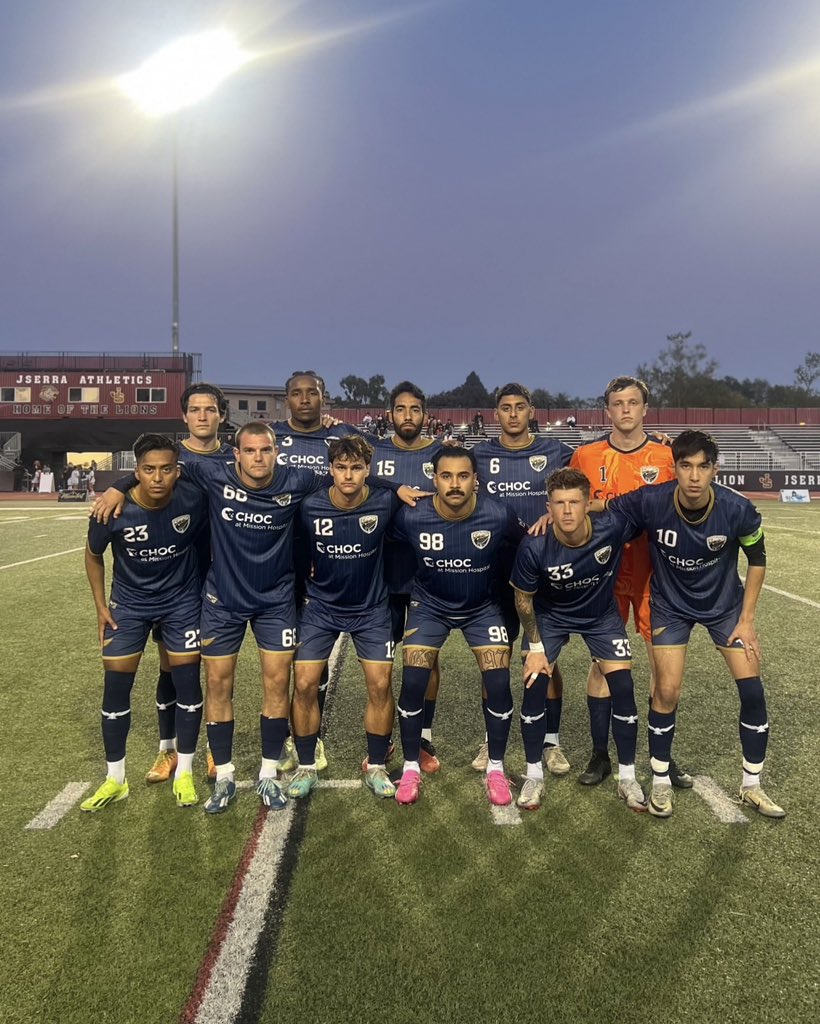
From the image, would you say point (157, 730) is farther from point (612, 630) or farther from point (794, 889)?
point (794, 889)

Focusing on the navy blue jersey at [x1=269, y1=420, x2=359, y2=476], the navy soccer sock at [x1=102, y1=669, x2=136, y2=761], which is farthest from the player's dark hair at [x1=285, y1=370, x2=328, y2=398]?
the navy soccer sock at [x1=102, y1=669, x2=136, y2=761]

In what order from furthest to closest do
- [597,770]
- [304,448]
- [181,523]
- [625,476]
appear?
[304,448], [625,476], [597,770], [181,523]

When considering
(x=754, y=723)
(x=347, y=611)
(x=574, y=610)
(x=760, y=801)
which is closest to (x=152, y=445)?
(x=347, y=611)

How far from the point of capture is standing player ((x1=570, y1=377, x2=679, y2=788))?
3910 millimetres

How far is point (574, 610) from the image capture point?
372 cm

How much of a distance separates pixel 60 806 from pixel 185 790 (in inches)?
26.2

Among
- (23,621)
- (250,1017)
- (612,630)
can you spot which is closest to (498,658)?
(612,630)

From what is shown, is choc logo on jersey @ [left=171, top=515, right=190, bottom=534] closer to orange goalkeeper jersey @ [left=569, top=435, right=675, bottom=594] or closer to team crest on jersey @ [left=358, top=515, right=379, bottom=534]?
team crest on jersey @ [left=358, top=515, right=379, bottom=534]

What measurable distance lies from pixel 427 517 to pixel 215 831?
2.04 metres

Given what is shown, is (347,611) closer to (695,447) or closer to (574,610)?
(574,610)

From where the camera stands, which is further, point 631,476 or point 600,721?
point 631,476

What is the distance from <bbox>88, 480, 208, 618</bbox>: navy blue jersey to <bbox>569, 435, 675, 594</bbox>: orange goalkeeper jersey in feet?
8.11

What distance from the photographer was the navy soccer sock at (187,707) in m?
3.65

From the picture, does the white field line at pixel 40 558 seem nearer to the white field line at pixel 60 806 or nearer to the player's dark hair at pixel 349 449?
the white field line at pixel 60 806
